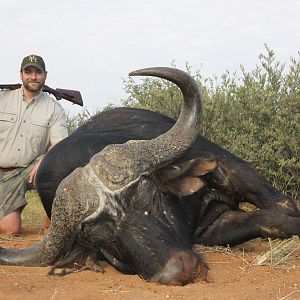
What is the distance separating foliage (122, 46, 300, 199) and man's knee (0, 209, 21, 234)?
300cm

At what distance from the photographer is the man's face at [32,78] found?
7672 mm

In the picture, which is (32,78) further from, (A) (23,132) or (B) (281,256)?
(B) (281,256)

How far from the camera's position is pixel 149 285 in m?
3.79

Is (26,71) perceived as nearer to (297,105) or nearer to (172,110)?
(172,110)

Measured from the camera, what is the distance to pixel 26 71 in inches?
303

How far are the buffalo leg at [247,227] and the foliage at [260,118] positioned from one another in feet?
9.97

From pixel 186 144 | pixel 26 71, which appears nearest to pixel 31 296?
pixel 186 144

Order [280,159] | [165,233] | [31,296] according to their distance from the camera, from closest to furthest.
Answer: [31,296], [165,233], [280,159]

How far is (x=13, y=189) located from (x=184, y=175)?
3469mm

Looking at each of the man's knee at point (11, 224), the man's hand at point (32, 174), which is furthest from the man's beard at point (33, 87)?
the man's knee at point (11, 224)

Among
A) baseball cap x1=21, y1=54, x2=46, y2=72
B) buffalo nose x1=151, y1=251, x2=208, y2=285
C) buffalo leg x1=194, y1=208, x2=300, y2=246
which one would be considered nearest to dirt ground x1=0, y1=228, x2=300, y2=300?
buffalo nose x1=151, y1=251, x2=208, y2=285

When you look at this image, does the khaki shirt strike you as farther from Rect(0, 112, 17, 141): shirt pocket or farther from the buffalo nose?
the buffalo nose

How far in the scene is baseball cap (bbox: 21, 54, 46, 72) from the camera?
7.69 meters

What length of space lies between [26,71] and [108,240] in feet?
13.2
